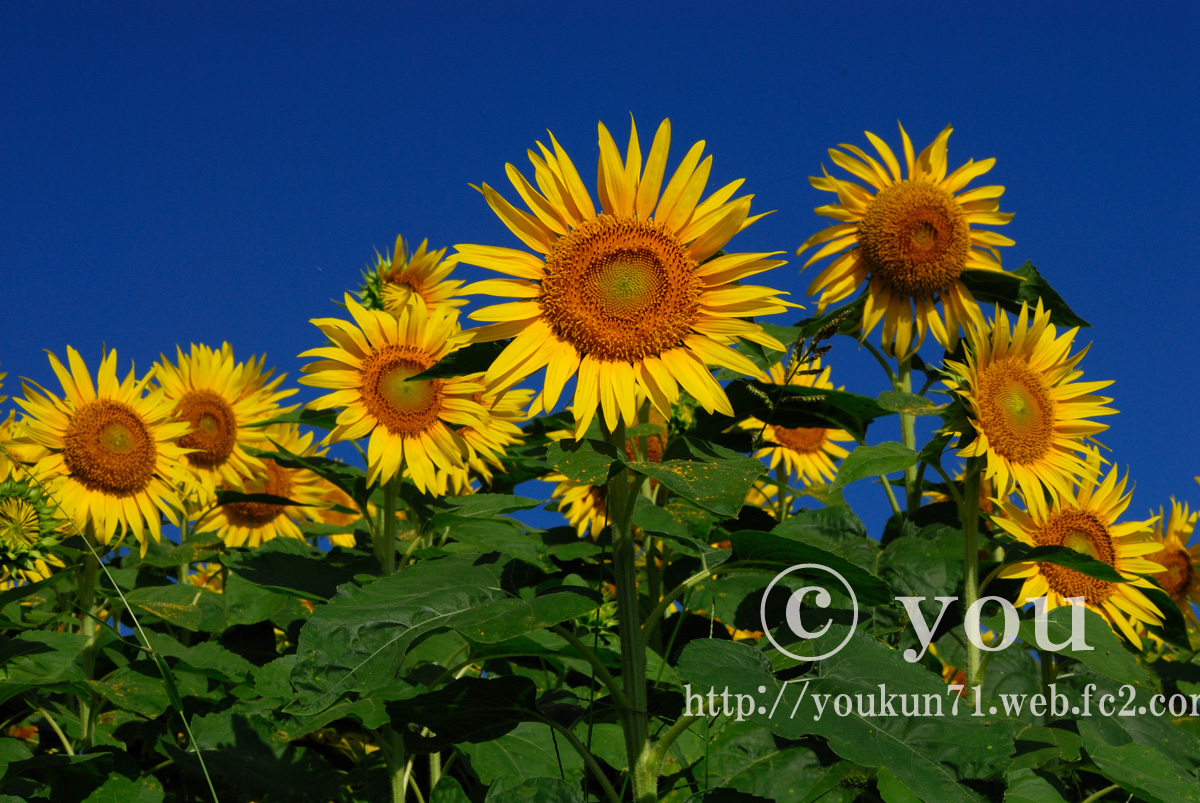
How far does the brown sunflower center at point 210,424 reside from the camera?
5.16 meters

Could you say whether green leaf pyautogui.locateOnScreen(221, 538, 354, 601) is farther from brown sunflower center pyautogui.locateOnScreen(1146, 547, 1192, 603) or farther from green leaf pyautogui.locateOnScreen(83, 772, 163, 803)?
brown sunflower center pyautogui.locateOnScreen(1146, 547, 1192, 603)

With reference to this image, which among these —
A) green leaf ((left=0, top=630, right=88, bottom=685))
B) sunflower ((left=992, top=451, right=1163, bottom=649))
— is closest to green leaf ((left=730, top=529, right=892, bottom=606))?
sunflower ((left=992, top=451, right=1163, bottom=649))

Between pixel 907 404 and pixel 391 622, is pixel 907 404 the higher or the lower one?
the higher one

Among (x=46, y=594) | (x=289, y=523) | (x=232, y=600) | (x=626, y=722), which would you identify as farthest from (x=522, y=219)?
(x=289, y=523)

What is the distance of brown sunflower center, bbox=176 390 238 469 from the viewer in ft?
16.9

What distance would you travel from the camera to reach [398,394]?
3.97 metres

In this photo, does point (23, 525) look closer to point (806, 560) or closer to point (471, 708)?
point (471, 708)

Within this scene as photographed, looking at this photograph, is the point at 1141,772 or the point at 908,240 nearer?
the point at 1141,772

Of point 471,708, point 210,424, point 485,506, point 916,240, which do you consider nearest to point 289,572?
point 485,506

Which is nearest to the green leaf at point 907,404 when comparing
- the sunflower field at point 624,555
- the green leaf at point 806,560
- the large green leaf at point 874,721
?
the sunflower field at point 624,555

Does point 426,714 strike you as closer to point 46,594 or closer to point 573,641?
point 573,641

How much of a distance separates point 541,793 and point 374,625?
1.95 feet

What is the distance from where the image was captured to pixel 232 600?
11.7ft

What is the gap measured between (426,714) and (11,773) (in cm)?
141
